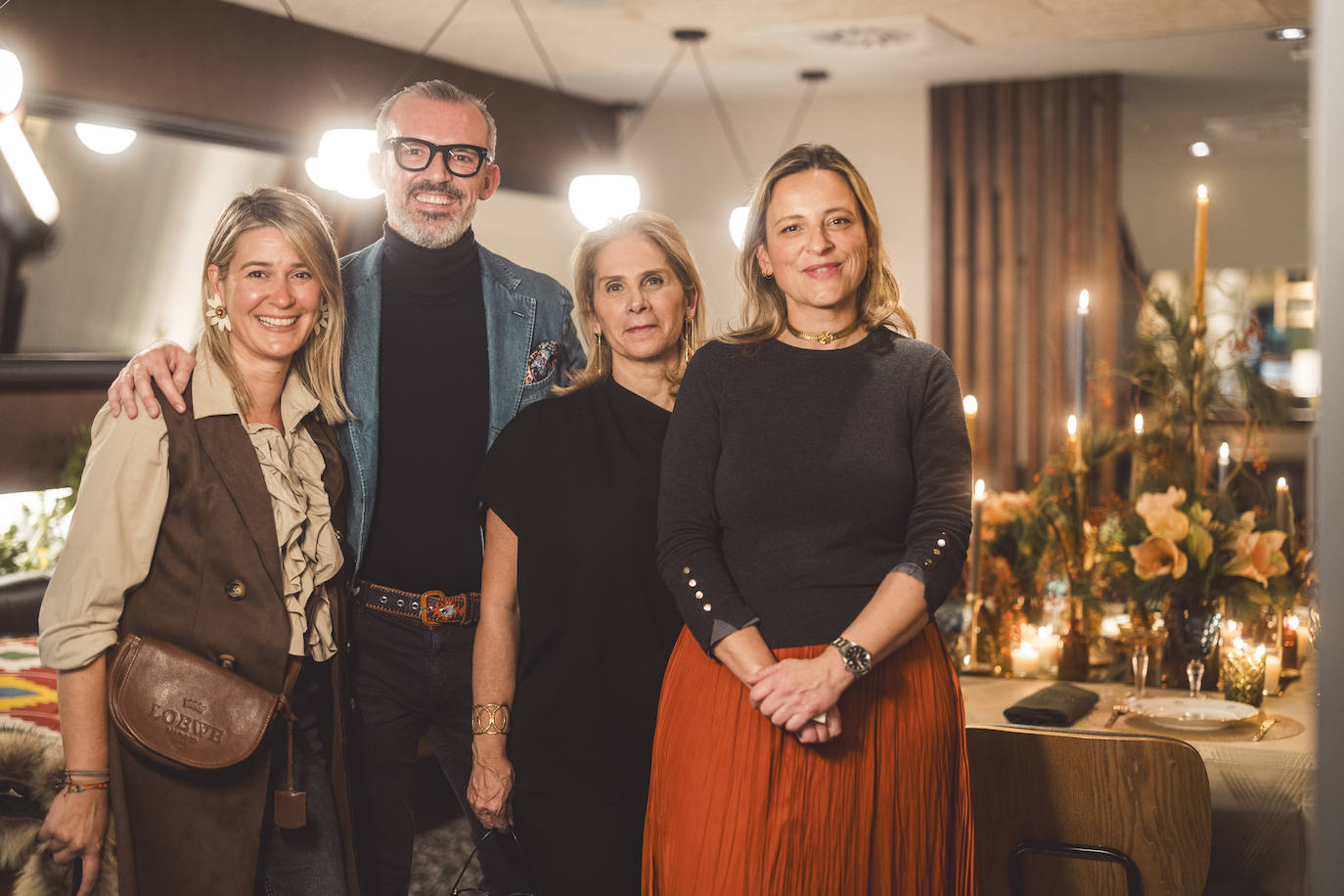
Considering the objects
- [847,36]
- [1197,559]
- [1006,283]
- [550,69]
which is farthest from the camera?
[1006,283]

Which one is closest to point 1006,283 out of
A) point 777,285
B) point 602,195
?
point 602,195

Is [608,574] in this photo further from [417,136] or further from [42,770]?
[42,770]

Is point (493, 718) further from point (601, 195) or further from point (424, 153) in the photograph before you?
point (601, 195)

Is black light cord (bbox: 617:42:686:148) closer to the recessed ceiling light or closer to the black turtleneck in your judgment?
the recessed ceiling light

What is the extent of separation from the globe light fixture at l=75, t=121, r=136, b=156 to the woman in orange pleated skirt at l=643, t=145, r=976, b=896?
376 centimetres

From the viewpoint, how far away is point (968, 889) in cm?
168

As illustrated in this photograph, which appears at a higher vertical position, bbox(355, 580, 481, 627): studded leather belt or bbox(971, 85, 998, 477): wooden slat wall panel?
bbox(971, 85, 998, 477): wooden slat wall panel

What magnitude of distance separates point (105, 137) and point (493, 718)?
367 centimetres

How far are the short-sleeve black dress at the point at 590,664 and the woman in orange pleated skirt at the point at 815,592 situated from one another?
14 centimetres

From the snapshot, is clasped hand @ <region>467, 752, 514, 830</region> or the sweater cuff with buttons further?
clasped hand @ <region>467, 752, 514, 830</region>

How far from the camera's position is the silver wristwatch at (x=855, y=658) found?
1.55 metres

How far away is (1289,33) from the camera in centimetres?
478

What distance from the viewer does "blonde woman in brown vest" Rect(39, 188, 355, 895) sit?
1686 millimetres

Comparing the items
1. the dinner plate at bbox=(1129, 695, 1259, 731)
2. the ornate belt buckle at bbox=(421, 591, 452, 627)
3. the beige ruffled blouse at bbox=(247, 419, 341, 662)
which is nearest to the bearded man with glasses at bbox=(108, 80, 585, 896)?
the ornate belt buckle at bbox=(421, 591, 452, 627)
